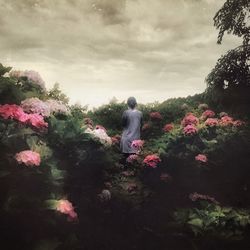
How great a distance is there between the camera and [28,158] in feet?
17.8

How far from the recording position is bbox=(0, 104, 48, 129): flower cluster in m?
5.71

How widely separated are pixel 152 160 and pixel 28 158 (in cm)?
497

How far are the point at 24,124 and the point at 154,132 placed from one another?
8325 millimetres

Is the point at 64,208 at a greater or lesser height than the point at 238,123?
lesser

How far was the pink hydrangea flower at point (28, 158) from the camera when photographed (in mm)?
5426

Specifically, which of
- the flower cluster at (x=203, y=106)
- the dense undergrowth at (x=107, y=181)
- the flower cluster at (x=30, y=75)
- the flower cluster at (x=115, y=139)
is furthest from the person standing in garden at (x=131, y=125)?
the flower cluster at (x=30, y=75)

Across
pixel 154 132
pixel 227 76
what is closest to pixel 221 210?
pixel 227 76

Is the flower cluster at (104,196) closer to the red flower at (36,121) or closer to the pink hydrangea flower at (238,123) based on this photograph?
the red flower at (36,121)

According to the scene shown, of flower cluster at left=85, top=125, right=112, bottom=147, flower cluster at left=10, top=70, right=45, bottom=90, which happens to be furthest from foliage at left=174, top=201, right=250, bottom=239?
flower cluster at left=10, top=70, right=45, bottom=90

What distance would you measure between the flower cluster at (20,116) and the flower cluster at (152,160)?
432 cm

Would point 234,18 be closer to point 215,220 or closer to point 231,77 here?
point 231,77

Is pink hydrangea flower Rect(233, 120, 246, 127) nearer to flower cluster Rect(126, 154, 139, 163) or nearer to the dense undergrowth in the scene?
the dense undergrowth

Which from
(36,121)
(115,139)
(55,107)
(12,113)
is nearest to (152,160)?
(115,139)

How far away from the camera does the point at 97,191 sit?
8.15 meters
